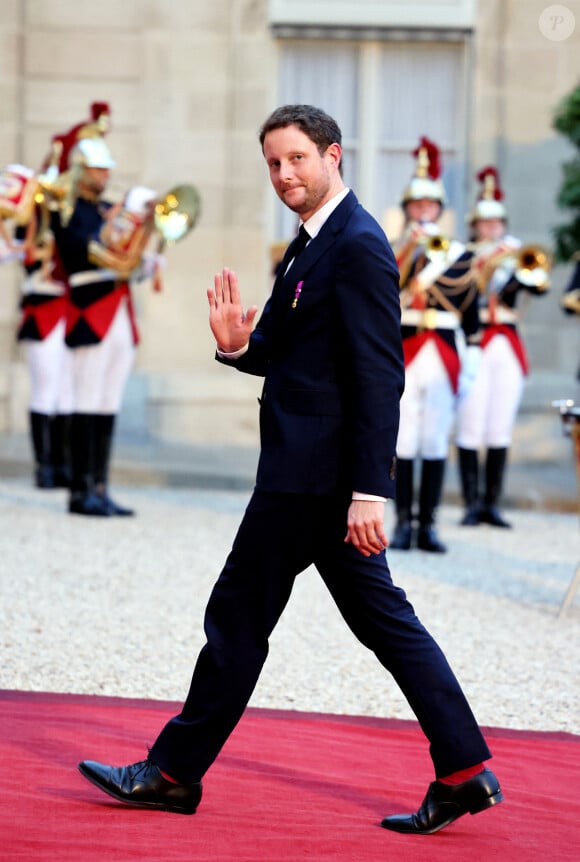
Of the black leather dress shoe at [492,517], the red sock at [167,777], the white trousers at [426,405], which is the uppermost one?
the white trousers at [426,405]

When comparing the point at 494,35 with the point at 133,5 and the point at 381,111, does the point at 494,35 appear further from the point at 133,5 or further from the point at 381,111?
the point at 133,5

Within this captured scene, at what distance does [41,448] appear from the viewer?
1099 centimetres

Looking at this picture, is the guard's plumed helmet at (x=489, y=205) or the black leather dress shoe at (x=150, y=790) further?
the guard's plumed helmet at (x=489, y=205)

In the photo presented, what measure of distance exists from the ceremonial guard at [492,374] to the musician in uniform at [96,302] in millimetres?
2120

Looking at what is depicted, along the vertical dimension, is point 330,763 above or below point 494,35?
below

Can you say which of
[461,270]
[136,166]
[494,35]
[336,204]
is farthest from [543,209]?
[336,204]

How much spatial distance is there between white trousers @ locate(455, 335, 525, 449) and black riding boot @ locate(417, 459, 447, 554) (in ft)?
4.27

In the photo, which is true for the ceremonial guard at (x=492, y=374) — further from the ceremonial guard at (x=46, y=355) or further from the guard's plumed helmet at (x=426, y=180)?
the ceremonial guard at (x=46, y=355)

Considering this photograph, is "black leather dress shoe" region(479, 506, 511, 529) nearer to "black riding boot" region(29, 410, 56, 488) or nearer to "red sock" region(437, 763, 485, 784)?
"black riding boot" region(29, 410, 56, 488)

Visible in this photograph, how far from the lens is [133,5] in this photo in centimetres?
1412

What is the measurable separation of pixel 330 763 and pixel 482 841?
0.75m

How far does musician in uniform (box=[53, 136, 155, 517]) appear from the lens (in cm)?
930

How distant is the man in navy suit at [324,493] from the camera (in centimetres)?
356

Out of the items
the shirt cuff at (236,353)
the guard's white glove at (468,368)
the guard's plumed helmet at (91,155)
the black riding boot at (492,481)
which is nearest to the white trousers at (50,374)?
the guard's plumed helmet at (91,155)
